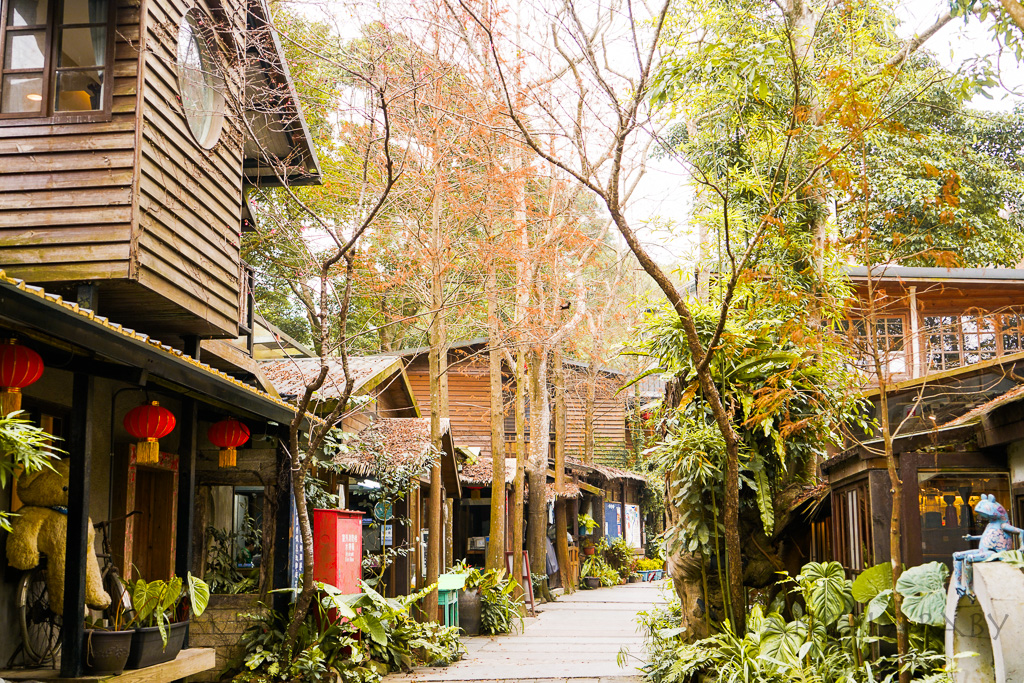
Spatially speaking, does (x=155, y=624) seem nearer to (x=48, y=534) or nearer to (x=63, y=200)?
(x=48, y=534)

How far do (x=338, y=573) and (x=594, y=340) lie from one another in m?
16.4

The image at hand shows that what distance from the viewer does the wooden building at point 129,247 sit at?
292 inches

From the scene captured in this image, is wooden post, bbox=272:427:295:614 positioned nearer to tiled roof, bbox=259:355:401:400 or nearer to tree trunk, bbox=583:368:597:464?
tiled roof, bbox=259:355:401:400

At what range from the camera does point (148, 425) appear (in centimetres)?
787

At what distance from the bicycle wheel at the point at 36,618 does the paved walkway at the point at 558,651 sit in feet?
12.1

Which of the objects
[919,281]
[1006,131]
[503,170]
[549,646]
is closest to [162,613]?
[549,646]

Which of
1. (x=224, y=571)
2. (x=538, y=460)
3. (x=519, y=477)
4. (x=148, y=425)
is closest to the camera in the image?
(x=148, y=425)

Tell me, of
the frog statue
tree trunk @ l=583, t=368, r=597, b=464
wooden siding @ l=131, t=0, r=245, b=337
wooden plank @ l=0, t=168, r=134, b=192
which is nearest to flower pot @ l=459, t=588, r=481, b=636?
wooden siding @ l=131, t=0, r=245, b=337

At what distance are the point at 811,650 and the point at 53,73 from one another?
8.70 m

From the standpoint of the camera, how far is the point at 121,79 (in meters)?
8.72

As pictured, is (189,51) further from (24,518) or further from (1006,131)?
(1006,131)

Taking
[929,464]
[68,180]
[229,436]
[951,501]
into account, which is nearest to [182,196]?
[68,180]

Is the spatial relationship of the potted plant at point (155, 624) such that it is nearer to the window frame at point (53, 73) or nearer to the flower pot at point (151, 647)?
the flower pot at point (151, 647)

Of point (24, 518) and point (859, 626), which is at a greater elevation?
point (24, 518)
